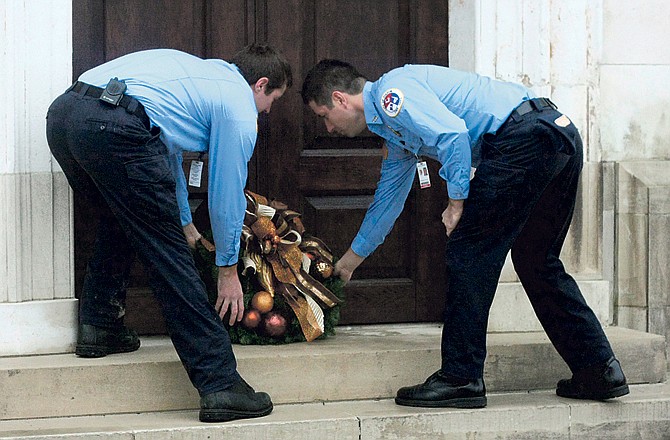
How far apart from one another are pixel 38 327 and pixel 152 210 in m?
0.97

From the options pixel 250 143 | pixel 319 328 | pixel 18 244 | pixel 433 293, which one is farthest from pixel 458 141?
pixel 18 244

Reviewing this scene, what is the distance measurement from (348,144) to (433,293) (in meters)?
0.93

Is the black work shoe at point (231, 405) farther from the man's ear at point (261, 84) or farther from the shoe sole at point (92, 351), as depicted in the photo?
the man's ear at point (261, 84)

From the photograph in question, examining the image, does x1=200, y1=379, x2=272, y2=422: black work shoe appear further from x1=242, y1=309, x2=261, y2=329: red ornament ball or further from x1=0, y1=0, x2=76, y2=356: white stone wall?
x1=0, y1=0, x2=76, y2=356: white stone wall

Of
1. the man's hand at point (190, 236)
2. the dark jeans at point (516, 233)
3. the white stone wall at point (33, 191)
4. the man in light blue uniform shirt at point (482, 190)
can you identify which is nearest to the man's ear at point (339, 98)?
the man in light blue uniform shirt at point (482, 190)

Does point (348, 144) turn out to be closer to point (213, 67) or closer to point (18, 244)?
point (213, 67)

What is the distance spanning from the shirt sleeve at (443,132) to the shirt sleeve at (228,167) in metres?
0.65

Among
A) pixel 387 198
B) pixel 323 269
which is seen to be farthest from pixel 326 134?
pixel 323 269

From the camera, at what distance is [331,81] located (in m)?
4.88

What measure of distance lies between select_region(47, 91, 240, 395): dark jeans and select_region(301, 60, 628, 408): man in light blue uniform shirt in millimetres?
869

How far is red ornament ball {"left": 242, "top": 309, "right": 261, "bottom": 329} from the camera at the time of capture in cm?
510

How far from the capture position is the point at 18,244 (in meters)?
4.92

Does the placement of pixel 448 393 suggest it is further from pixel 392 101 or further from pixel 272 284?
pixel 392 101

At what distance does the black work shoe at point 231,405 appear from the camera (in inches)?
175
